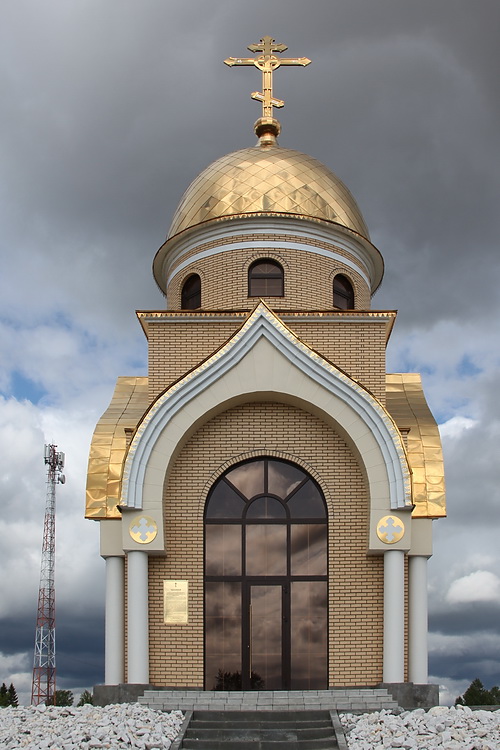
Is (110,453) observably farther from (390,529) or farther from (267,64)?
(267,64)

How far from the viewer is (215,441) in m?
13.9

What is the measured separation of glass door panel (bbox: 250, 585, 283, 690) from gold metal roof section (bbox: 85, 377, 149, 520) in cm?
241

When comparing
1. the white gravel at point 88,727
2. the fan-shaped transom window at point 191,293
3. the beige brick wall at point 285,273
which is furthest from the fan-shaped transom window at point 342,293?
the white gravel at point 88,727

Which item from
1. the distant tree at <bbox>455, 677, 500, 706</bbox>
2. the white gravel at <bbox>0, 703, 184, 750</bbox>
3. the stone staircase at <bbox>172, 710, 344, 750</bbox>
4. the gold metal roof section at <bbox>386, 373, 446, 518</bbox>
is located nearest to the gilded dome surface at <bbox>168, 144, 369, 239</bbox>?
the gold metal roof section at <bbox>386, 373, 446, 518</bbox>

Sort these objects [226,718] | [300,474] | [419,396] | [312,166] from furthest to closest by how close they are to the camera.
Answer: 1. [312,166]
2. [419,396]
3. [300,474]
4. [226,718]

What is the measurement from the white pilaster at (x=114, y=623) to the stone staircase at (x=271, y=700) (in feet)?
2.95

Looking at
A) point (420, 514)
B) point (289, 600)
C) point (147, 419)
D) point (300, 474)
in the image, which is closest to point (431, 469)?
point (420, 514)

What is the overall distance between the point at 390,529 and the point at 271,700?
2.80 metres

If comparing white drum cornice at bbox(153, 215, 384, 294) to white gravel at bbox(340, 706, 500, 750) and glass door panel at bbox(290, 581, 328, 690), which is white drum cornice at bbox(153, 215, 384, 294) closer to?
glass door panel at bbox(290, 581, 328, 690)

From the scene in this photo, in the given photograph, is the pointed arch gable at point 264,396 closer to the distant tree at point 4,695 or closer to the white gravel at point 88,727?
the white gravel at point 88,727

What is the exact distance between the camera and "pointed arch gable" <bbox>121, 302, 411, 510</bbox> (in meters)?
13.2

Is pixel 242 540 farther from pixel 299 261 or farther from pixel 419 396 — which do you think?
pixel 299 261

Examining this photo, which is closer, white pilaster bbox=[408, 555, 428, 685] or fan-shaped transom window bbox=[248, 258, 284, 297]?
white pilaster bbox=[408, 555, 428, 685]

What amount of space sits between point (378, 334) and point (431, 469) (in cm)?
221
